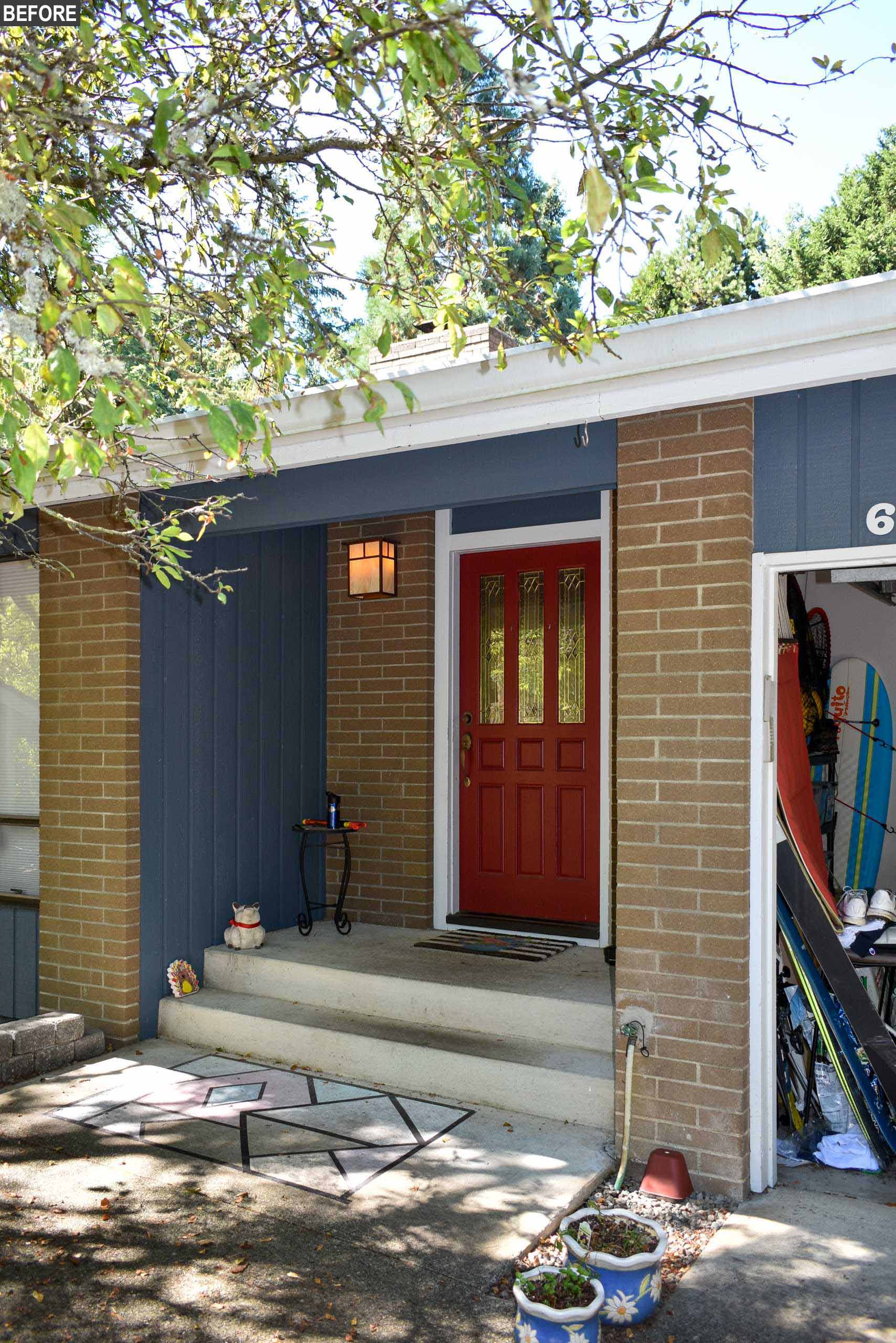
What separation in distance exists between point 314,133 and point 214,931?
3.70m

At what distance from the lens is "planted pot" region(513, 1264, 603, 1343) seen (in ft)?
8.11

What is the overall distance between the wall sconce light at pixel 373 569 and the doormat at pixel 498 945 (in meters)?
1.93

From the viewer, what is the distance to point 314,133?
3.84m

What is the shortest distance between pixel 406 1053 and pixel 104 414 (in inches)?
121

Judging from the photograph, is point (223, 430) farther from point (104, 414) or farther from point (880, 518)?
point (880, 518)

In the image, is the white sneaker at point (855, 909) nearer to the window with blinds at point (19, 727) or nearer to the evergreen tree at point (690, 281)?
the window with blinds at point (19, 727)

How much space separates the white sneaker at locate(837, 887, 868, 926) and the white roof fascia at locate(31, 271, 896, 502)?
6.74 ft

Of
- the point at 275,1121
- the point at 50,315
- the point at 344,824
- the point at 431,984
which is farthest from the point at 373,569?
the point at 50,315

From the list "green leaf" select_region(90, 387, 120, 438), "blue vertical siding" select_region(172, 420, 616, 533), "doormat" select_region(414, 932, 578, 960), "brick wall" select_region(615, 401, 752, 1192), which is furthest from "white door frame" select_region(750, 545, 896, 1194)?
"green leaf" select_region(90, 387, 120, 438)

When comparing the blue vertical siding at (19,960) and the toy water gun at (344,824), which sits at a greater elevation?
the toy water gun at (344,824)

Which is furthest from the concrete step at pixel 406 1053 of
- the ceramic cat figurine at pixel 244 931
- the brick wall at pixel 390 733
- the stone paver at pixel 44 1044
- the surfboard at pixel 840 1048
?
the brick wall at pixel 390 733

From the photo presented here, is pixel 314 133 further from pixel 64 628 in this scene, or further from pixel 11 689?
pixel 11 689

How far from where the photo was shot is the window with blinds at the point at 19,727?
18.6 ft

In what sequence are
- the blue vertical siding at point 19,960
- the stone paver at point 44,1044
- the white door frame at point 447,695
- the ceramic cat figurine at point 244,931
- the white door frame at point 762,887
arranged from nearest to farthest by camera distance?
the white door frame at point 762,887 → the stone paver at point 44,1044 → the ceramic cat figurine at point 244,931 → the blue vertical siding at point 19,960 → the white door frame at point 447,695
